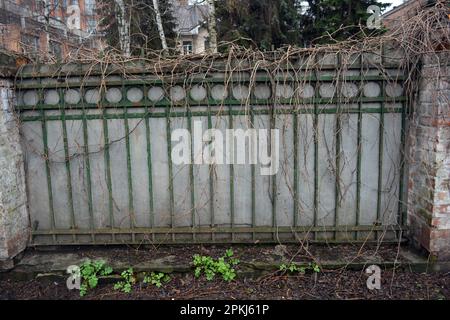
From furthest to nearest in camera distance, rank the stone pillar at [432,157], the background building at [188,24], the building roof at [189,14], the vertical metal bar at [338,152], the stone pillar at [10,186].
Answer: the building roof at [189,14], the background building at [188,24], the vertical metal bar at [338,152], the stone pillar at [10,186], the stone pillar at [432,157]

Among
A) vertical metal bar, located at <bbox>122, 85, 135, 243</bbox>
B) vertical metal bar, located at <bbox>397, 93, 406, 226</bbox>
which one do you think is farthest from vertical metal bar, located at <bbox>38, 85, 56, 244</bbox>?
vertical metal bar, located at <bbox>397, 93, 406, 226</bbox>

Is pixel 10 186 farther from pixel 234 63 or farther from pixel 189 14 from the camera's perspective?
pixel 189 14

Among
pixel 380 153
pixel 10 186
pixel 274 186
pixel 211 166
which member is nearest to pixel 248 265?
pixel 274 186

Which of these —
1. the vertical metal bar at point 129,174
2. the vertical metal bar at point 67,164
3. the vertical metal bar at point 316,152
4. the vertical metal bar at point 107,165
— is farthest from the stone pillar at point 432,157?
the vertical metal bar at point 67,164

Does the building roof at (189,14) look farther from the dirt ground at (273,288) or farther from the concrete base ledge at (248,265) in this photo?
the dirt ground at (273,288)

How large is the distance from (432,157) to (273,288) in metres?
1.79

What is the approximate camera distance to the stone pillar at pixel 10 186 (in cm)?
297

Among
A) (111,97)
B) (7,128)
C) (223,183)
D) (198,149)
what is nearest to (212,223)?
(223,183)

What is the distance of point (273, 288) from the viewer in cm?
288

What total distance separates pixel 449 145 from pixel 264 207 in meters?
1.71

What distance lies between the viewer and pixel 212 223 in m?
3.33

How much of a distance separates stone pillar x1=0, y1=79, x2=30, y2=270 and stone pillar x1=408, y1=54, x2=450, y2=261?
3.77 meters

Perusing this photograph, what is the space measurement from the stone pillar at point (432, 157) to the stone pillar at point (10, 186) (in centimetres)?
377

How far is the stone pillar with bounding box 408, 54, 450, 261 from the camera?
276 centimetres
